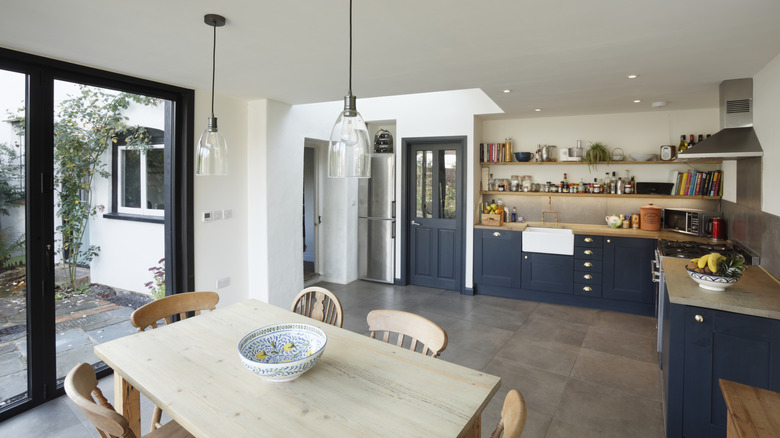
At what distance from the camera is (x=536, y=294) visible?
517 centimetres

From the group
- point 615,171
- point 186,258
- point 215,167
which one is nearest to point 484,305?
point 615,171

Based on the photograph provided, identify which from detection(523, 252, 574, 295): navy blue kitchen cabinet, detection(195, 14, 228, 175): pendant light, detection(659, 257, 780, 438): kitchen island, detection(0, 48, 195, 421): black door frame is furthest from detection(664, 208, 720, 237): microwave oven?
detection(0, 48, 195, 421): black door frame

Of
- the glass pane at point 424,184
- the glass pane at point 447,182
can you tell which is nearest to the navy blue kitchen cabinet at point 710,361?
the glass pane at point 447,182

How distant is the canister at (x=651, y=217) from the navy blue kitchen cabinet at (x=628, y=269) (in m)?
0.39

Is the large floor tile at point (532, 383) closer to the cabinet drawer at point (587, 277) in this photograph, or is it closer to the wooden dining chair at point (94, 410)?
the cabinet drawer at point (587, 277)

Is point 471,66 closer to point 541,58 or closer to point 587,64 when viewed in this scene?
point 541,58

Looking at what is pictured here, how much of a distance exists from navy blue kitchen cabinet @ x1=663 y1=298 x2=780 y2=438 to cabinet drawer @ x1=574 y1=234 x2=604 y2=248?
2.59 metres

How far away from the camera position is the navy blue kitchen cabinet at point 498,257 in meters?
5.19

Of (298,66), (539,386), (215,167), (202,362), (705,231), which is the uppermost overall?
(298,66)

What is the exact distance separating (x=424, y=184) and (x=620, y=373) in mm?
3323

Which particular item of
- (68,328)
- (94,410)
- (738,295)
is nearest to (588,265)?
(738,295)

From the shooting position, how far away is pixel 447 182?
5625 millimetres

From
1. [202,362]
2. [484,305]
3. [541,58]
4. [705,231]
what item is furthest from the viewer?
[484,305]

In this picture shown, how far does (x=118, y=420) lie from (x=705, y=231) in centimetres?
517
